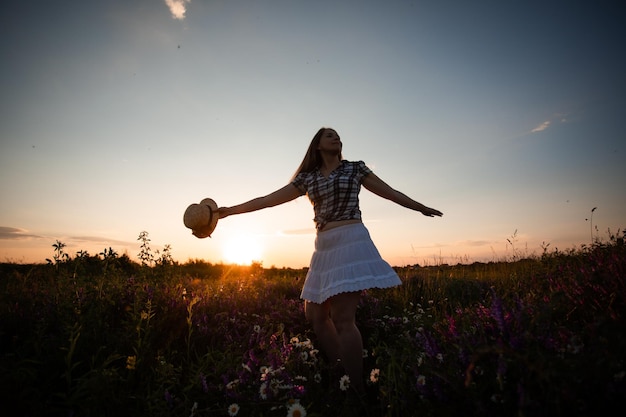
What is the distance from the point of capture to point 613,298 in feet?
8.07

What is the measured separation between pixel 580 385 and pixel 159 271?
4.78 m

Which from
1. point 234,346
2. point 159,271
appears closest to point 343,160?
point 234,346

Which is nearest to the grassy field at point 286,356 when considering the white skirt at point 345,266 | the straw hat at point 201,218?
the white skirt at point 345,266

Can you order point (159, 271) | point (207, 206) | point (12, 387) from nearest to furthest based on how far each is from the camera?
1. point (12, 387)
2. point (207, 206)
3. point (159, 271)

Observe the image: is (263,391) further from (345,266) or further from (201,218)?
(201,218)

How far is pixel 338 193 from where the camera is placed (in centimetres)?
342

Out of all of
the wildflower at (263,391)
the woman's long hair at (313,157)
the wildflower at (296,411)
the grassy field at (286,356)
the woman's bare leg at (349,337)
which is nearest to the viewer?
the grassy field at (286,356)

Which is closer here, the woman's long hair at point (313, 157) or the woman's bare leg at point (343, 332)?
the woman's bare leg at point (343, 332)

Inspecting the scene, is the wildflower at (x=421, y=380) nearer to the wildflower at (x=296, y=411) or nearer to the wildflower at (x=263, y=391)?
the wildflower at (x=296, y=411)

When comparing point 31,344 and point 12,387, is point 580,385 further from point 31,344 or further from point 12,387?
point 31,344

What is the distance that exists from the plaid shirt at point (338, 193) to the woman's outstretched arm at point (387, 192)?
85 mm

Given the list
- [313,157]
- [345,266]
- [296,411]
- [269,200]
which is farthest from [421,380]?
[313,157]

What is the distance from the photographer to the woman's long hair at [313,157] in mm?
4000

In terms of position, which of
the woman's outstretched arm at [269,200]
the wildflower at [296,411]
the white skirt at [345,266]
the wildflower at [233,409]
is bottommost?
the wildflower at [233,409]
